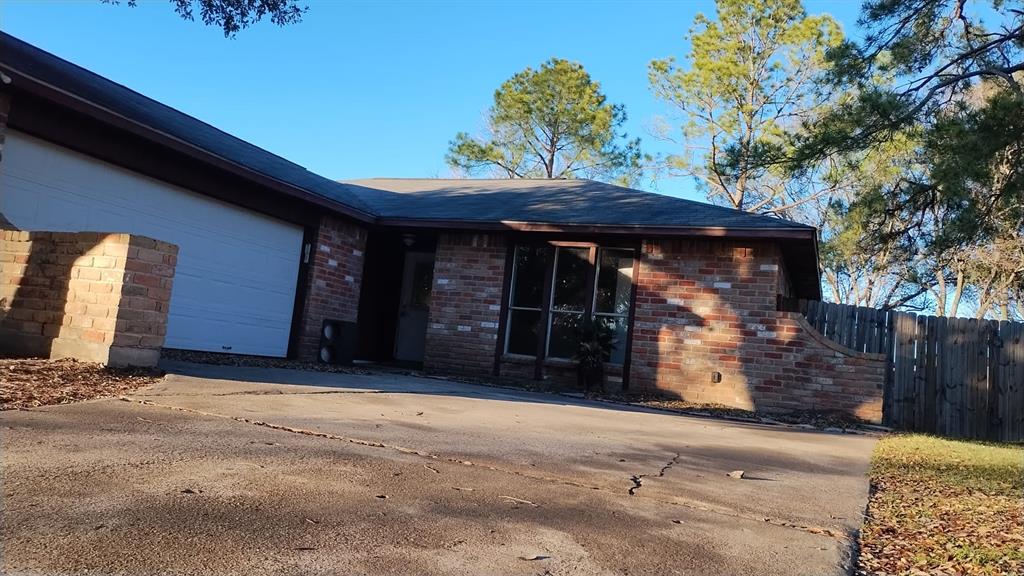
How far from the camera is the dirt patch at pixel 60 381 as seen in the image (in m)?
4.37

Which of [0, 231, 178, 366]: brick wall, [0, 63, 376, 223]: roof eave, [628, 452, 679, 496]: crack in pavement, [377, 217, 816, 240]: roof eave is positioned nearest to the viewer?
[628, 452, 679, 496]: crack in pavement

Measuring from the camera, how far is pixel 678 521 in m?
3.11

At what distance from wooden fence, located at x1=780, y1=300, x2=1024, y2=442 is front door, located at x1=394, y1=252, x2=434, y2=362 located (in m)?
7.97

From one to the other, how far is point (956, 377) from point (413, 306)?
9241 mm

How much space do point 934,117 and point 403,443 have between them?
9347 millimetres

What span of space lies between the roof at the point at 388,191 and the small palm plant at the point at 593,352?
5.34ft

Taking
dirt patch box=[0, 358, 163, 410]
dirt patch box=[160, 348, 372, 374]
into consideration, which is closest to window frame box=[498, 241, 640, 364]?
dirt patch box=[160, 348, 372, 374]

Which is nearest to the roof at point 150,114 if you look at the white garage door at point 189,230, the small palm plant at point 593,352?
the white garage door at point 189,230

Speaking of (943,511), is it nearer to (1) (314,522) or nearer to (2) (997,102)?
(1) (314,522)

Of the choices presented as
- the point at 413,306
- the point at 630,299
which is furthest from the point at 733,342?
the point at 413,306

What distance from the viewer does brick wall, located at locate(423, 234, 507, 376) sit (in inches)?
466

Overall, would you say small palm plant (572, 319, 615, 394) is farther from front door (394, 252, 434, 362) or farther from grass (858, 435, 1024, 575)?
grass (858, 435, 1024, 575)

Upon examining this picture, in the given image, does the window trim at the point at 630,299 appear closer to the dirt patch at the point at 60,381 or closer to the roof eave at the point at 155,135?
the roof eave at the point at 155,135

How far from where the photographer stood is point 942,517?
3.73 metres
